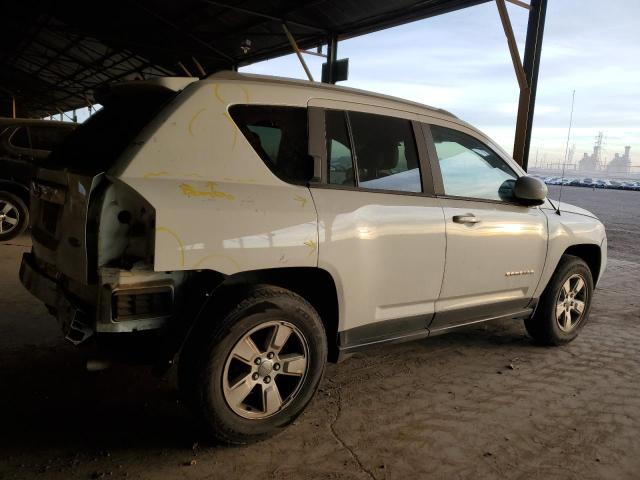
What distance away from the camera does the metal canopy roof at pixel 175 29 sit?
443 inches

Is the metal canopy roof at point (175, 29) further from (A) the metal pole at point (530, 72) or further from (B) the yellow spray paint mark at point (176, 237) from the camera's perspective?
(B) the yellow spray paint mark at point (176, 237)

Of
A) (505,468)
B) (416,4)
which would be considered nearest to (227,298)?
(505,468)

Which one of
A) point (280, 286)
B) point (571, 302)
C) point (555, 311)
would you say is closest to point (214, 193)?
Result: point (280, 286)

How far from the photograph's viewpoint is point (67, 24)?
1619 centimetres

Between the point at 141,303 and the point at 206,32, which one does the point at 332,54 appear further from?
the point at 141,303

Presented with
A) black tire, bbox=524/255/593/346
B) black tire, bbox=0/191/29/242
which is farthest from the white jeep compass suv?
black tire, bbox=0/191/29/242

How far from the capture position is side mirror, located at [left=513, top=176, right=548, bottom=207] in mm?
3377

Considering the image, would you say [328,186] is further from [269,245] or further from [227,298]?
[227,298]

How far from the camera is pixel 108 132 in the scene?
2.52m

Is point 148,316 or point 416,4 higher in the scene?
point 416,4

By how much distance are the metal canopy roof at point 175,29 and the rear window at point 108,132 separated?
548 centimetres

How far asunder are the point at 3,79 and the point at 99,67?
46.8 feet

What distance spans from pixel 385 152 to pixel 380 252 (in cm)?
67

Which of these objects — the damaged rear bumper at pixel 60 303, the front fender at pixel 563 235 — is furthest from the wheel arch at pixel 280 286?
the front fender at pixel 563 235
